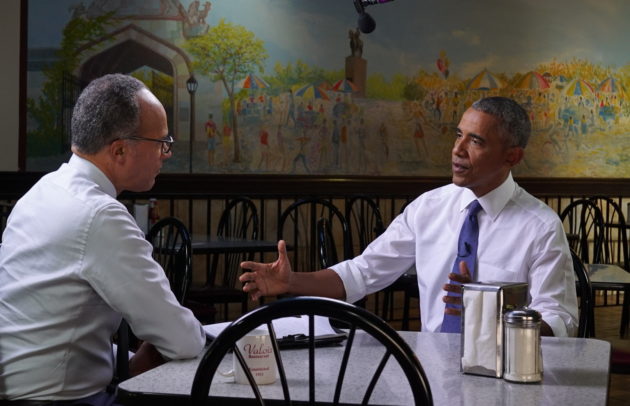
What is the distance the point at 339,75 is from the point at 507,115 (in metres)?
5.83

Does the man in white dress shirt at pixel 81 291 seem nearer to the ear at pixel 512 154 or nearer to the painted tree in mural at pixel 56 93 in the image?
the ear at pixel 512 154

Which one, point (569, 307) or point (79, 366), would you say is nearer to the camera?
point (79, 366)

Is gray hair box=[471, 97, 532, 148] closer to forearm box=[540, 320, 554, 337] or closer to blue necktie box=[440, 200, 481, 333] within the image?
blue necktie box=[440, 200, 481, 333]

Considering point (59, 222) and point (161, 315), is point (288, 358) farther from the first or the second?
point (59, 222)

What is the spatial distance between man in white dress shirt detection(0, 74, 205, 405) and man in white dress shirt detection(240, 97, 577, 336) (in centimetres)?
46

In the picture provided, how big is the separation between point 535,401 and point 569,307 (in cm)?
85

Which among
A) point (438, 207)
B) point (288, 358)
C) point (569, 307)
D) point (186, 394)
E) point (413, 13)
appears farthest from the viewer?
point (413, 13)

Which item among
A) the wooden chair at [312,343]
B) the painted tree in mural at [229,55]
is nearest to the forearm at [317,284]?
the wooden chair at [312,343]

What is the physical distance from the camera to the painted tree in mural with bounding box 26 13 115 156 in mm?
7422

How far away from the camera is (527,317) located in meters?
1.67

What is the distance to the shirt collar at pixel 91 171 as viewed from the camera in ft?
6.84

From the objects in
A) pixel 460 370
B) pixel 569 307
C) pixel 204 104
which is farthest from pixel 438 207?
pixel 204 104

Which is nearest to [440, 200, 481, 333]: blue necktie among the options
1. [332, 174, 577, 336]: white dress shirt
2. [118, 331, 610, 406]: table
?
[332, 174, 577, 336]: white dress shirt

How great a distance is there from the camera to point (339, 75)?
8430 millimetres
